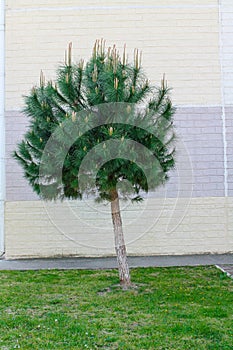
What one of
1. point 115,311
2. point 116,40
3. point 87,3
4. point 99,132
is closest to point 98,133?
point 99,132

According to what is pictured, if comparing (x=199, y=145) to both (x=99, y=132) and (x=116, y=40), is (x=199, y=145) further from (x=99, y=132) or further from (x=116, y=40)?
(x=99, y=132)

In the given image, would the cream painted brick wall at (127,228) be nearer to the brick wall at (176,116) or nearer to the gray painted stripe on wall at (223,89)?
the brick wall at (176,116)

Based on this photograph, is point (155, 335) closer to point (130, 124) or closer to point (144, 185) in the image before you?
Answer: point (144, 185)

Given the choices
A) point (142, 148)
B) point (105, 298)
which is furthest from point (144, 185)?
point (105, 298)

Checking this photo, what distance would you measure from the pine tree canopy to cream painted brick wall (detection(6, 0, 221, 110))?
10.2 ft

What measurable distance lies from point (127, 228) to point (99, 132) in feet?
11.9

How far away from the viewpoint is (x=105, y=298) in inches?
199

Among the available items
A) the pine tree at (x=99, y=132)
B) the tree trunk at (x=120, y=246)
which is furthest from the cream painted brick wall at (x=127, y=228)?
the pine tree at (x=99, y=132)

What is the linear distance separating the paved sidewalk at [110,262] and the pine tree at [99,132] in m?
2.19

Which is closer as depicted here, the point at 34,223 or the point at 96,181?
the point at 96,181

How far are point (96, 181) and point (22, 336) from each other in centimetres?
196

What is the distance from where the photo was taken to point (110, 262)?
7.56m

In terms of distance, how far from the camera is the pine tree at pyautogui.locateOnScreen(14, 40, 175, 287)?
15.9 feet

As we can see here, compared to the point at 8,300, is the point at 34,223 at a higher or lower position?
higher
